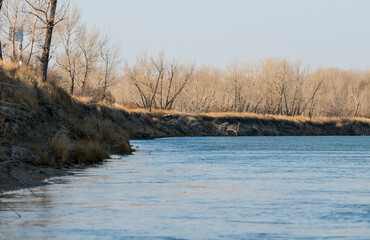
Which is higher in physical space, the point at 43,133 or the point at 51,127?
the point at 51,127

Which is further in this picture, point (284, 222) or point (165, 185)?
point (165, 185)

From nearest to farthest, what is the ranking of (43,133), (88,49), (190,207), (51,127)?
1. (190,207)
2. (43,133)
3. (51,127)
4. (88,49)

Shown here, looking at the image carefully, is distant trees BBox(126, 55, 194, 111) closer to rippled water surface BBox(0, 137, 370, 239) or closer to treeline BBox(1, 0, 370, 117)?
treeline BBox(1, 0, 370, 117)

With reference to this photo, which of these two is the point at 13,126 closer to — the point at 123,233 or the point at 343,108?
the point at 123,233

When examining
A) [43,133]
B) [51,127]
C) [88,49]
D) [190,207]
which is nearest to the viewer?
[190,207]

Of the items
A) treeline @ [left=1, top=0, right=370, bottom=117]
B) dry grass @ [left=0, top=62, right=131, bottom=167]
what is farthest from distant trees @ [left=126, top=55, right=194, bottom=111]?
dry grass @ [left=0, top=62, right=131, bottom=167]

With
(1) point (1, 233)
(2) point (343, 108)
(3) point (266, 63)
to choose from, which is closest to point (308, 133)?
(3) point (266, 63)

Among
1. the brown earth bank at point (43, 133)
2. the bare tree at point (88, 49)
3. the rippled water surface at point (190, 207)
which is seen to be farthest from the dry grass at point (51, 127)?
the bare tree at point (88, 49)

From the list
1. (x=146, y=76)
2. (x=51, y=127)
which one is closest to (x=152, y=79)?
(x=146, y=76)

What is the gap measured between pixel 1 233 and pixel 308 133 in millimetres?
78963

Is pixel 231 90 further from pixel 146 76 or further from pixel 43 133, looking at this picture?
pixel 43 133

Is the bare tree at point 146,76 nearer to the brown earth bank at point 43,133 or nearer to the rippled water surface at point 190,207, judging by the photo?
the brown earth bank at point 43,133

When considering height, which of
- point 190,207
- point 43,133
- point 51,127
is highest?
point 51,127

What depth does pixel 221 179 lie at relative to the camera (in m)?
18.8
